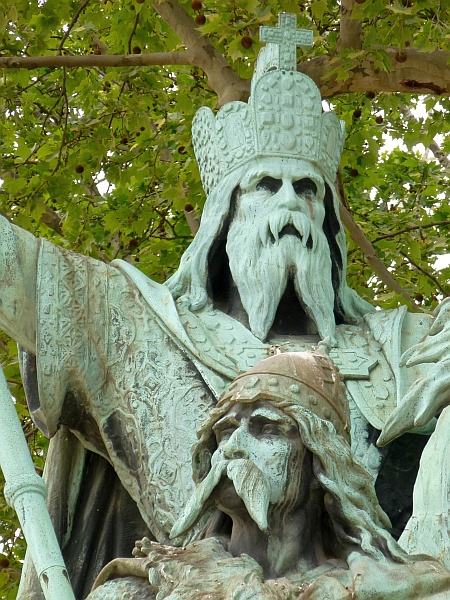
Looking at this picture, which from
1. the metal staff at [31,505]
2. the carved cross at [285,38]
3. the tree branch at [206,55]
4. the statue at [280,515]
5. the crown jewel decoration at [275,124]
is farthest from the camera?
the tree branch at [206,55]

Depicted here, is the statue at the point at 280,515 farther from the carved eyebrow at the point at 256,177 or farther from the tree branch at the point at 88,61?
the tree branch at the point at 88,61

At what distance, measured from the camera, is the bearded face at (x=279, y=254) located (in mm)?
9875

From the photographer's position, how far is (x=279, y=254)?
392 inches

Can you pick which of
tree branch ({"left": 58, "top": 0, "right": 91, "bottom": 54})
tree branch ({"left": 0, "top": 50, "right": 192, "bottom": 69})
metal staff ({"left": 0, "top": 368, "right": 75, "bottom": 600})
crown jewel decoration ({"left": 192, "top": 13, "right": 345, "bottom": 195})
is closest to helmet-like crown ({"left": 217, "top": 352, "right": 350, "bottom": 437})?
metal staff ({"left": 0, "top": 368, "right": 75, "bottom": 600})

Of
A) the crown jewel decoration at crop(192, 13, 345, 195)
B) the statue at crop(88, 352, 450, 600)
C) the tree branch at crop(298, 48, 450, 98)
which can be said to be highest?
the tree branch at crop(298, 48, 450, 98)

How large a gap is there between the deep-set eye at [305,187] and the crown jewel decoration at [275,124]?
0.12 metres

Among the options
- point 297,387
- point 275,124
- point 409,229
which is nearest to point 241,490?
point 297,387

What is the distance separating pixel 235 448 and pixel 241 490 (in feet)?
0.52

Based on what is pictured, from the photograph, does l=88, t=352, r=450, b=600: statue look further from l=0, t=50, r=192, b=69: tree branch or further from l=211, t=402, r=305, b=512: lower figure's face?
l=0, t=50, r=192, b=69: tree branch

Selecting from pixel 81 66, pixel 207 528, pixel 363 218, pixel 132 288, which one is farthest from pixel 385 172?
pixel 207 528

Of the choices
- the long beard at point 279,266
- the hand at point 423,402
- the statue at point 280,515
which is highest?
the long beard at point 279,266

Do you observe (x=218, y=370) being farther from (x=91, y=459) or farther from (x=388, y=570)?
(x=388, y=570)

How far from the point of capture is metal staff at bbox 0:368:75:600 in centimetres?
806

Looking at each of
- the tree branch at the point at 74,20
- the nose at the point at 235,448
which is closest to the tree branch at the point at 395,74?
the tree branch at the point at 74,20
